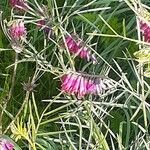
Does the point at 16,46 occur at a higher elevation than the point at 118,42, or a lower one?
higher

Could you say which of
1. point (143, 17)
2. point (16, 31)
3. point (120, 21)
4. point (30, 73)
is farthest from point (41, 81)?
point (143, 17)

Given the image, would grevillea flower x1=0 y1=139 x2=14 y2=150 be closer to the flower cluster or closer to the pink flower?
the flower cluster

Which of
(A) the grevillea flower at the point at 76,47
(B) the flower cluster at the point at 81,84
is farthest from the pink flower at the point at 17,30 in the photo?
(B) the flower cluster at the point at 81,84

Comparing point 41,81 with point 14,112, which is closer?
point 14,112

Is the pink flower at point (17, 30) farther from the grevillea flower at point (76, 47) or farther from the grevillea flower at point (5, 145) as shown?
the grevillea flower at point (5, 145)

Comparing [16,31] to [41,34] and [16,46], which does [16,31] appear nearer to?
[16,46]

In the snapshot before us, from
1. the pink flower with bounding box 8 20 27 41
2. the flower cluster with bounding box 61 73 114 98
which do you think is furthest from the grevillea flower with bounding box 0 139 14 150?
the pink flower with bounding box 8 20 27 41

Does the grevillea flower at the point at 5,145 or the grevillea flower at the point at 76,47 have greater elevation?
the grevillea flower at the point at 76,47

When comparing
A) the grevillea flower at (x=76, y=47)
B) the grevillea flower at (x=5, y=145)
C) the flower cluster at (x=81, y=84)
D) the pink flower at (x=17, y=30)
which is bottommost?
the grevillea flower at (x=5, y=145)
